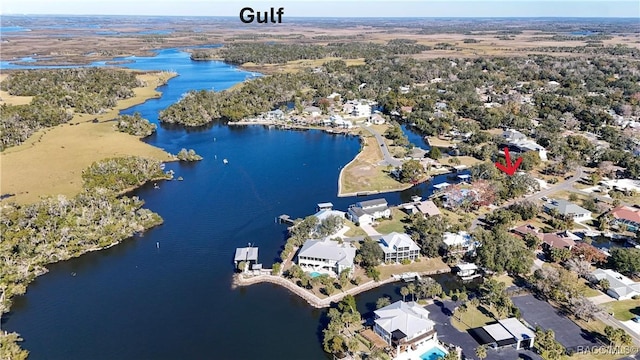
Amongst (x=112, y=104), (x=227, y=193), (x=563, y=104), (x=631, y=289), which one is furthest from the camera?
(x=112, y=104)

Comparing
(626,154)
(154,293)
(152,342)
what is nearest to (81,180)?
(154,293)

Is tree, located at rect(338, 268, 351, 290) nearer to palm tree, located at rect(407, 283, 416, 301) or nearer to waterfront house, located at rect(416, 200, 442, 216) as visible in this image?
palm tree, located at rect(407, 283, 416, 301)

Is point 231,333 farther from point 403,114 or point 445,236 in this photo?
point 403,114

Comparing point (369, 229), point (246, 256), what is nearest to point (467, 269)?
point (369, 229)

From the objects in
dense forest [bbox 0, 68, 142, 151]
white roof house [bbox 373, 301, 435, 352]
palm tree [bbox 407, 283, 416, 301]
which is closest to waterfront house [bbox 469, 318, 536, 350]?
white roof house [bbox 373, 301, 435, 352]

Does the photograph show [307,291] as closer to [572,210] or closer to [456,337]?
[456,337]

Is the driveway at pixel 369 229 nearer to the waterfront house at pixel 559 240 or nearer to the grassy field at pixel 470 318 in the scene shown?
the grassy field at pixel 470 318

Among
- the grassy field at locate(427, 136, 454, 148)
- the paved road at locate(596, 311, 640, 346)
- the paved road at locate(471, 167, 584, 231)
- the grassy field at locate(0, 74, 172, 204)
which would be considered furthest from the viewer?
the grassy field at locate(427, 136, 454, 148)
